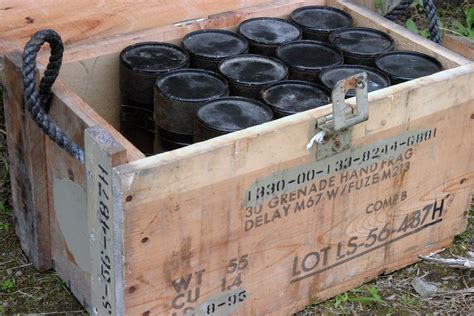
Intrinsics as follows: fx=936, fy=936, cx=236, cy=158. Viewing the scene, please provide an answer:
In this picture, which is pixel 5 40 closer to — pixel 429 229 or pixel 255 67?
pixel 255 67

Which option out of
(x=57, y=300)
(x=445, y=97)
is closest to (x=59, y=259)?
(x=57, y=300)

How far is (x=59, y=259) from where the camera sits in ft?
9.50

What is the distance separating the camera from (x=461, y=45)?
300 cm

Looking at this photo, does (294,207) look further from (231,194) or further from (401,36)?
(401,36)

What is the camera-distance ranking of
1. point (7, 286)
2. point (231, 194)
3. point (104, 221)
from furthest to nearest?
1. point (7, 286)
2. point (231, 194)
3. point (104, 221)

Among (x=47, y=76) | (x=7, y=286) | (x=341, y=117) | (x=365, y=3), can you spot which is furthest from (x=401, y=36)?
(x=7, y=286)

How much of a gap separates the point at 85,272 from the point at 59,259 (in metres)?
0.21

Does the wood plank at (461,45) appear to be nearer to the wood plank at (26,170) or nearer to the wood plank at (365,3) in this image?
the wood plank at (365,3)

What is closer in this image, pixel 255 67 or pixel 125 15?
pixel 255 67

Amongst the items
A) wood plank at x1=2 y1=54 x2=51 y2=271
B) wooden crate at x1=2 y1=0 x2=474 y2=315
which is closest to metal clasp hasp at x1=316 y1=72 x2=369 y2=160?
wooden crate at x1=2 y1=0 x2=474 y2=315

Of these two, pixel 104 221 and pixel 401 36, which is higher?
pixel 401 36

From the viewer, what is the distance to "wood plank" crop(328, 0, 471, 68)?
9.68ft

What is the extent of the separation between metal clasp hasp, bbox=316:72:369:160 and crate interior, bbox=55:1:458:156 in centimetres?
55

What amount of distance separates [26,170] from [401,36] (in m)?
1.29
